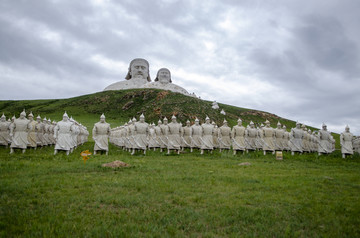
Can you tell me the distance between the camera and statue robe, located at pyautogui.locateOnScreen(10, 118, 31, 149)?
1695 centimetres

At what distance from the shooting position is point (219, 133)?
21.4 metres

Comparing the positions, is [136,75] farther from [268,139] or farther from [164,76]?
[268,139]

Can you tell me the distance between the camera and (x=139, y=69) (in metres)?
92.4

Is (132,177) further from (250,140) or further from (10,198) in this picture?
A: (250,140)

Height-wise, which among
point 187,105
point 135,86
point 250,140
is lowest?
point 250,140

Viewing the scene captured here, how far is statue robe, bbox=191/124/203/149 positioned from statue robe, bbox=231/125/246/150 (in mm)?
2914

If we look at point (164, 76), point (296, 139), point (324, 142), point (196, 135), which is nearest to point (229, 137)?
point (196, 135)

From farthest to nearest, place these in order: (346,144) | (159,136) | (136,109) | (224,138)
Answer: (136,109) → (159,136) → (224,138) → (346,144)

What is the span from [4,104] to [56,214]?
8547cm

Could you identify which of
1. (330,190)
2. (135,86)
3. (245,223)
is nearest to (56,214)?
(245,223)

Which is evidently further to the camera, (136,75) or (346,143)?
(136,75)

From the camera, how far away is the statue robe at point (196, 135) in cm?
2119

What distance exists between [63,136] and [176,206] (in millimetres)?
12996

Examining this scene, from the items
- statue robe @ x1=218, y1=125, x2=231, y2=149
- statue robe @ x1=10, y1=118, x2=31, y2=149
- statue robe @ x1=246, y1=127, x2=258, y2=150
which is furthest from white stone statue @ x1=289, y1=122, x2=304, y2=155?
statue robe @ x1=10, y1=118, x2=31, y2=149
